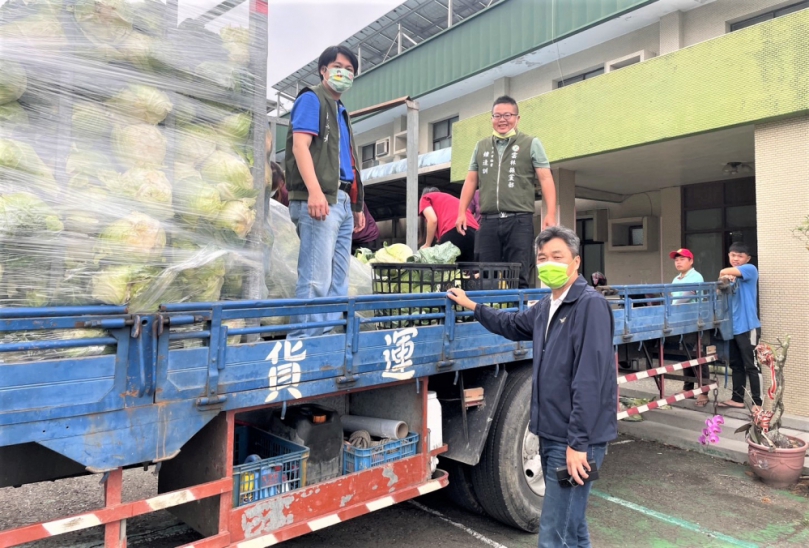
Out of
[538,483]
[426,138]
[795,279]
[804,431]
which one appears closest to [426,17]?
[426,138]

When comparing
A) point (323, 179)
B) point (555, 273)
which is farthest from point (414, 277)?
point (555, 273)

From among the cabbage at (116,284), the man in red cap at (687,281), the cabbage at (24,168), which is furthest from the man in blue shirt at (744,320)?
the cabbage at (24,168)

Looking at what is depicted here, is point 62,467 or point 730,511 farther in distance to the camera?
point 730,511

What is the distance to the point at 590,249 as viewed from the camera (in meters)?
14.4

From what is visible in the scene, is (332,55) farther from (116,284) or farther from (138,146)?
(116,284)

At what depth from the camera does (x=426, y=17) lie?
1698 centimetres

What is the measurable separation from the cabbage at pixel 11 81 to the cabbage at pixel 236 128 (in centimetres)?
84

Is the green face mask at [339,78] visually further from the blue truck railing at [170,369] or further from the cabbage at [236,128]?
the blue truck railing at [170,369]

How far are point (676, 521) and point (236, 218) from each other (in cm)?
380

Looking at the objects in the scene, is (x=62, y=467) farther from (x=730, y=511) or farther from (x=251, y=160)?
(x=730, y=511)

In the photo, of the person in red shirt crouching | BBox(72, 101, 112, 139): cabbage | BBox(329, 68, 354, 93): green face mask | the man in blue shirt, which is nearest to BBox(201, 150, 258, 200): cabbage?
BBox(72, 101, 112, 139): cabbage

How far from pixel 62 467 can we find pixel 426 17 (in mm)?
17038

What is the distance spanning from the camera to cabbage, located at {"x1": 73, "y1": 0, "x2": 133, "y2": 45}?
2520mm

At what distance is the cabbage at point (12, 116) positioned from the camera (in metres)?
2.30
